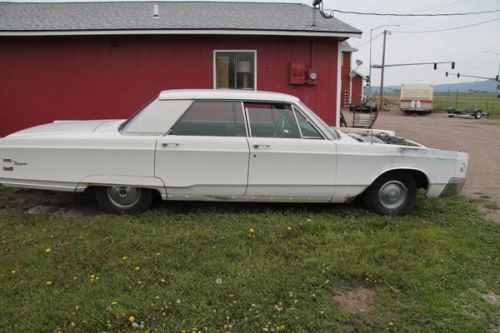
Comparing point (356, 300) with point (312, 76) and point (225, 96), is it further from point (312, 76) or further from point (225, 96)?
point (312, 76)

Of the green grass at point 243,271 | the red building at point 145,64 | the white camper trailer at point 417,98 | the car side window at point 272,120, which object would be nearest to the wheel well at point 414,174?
the green grass at point 243,271

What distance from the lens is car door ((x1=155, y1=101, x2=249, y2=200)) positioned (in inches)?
193

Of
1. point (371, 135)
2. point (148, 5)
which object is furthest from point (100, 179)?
point (148, 5)

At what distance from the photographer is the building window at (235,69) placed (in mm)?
9195

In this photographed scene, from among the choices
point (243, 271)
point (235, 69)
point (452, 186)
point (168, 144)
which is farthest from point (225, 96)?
point (235, 69)

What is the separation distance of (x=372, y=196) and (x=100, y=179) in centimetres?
315

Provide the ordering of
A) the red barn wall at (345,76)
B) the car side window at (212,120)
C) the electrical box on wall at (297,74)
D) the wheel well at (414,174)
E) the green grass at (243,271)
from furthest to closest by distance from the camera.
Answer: the red barn wall at (345,76) < the electrical box on wall at (297,74) < the wheel well at (414,174) < the car side window at (212,120) < the green grass at (243,271)

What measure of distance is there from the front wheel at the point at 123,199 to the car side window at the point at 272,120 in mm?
1431

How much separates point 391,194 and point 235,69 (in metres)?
5.02

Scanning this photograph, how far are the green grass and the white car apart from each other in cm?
33

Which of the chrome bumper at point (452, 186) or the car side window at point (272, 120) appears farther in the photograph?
the chrome bumper at point (452, 186)

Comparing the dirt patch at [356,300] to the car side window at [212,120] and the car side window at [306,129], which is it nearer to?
the car side window at [306,129]

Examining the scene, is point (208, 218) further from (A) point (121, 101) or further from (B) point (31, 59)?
(B) point (31, 59)

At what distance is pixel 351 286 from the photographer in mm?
3688
